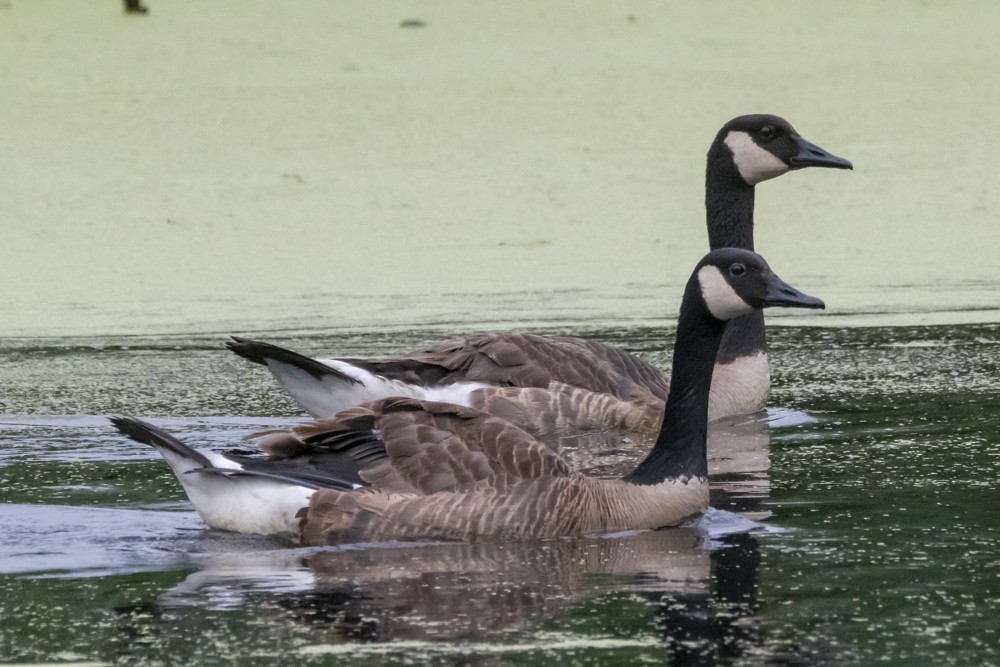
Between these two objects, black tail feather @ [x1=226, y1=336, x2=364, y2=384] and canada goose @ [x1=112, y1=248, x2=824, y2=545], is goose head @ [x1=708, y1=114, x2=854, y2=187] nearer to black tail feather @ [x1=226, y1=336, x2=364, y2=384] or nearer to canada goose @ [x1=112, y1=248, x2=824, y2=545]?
black tail feather @ [x1=226, y1=336, x2=364, y2=384]

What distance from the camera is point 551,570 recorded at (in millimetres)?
5469

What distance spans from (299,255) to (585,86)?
473 cm

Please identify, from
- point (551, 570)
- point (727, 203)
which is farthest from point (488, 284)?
point (551, 570)

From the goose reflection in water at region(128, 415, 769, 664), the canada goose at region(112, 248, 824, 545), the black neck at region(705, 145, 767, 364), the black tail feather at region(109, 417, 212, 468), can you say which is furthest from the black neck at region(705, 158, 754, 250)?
the black tail feather at region(109, 417, 212, 468)

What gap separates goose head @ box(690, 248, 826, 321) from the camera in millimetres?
6387

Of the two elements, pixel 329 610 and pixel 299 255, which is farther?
pixel 299 255

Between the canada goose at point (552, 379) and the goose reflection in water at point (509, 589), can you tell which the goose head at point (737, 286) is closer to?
the goose reflection in water at point (509, 589)

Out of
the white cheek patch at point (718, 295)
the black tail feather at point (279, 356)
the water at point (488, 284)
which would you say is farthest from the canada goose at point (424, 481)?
the black tail feather at point (279, 356)

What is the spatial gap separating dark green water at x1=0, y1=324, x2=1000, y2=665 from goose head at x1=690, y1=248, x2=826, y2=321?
2.24 ft

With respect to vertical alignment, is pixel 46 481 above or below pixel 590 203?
below

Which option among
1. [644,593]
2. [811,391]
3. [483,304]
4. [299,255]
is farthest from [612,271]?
[644,593]

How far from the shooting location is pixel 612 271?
11.8 m

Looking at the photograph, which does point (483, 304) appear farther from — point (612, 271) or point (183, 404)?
point (183, 404)

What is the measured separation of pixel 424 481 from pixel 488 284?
18.2ft
